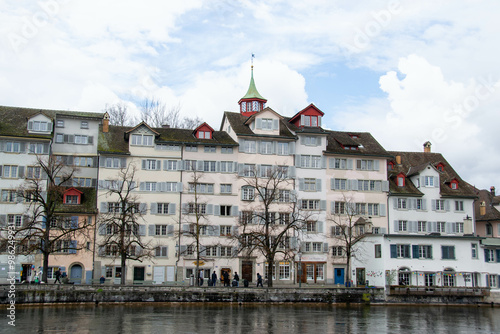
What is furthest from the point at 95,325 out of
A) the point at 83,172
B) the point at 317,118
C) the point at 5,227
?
the point at 317,118

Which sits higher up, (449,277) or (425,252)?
(425,252)

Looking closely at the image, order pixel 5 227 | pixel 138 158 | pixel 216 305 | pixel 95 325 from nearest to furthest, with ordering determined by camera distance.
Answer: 1. pixel 95 325
2. pixel 216 305
3. pixel 5 227
4. pixel 138 158

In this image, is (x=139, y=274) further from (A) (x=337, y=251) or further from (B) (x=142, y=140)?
(A) (x=337, y=251)

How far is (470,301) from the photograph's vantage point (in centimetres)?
6191

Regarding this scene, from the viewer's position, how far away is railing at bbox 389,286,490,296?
60344 millimetres

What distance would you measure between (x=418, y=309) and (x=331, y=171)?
69.4ft

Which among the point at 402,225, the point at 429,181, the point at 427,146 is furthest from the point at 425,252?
the point at 427,146

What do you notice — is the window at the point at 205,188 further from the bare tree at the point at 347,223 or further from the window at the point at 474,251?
the window at the point at 474,251

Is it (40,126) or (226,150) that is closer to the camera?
(40,126)

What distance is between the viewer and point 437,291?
61.1 metres

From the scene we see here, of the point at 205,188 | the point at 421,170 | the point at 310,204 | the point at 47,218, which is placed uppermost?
the point at 421,170

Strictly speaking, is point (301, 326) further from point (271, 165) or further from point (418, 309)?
point (271, 165)

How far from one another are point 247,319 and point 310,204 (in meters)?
28.3

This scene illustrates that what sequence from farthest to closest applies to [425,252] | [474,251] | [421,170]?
1. [421,170]
2. [474,251]
3. [425,252]
